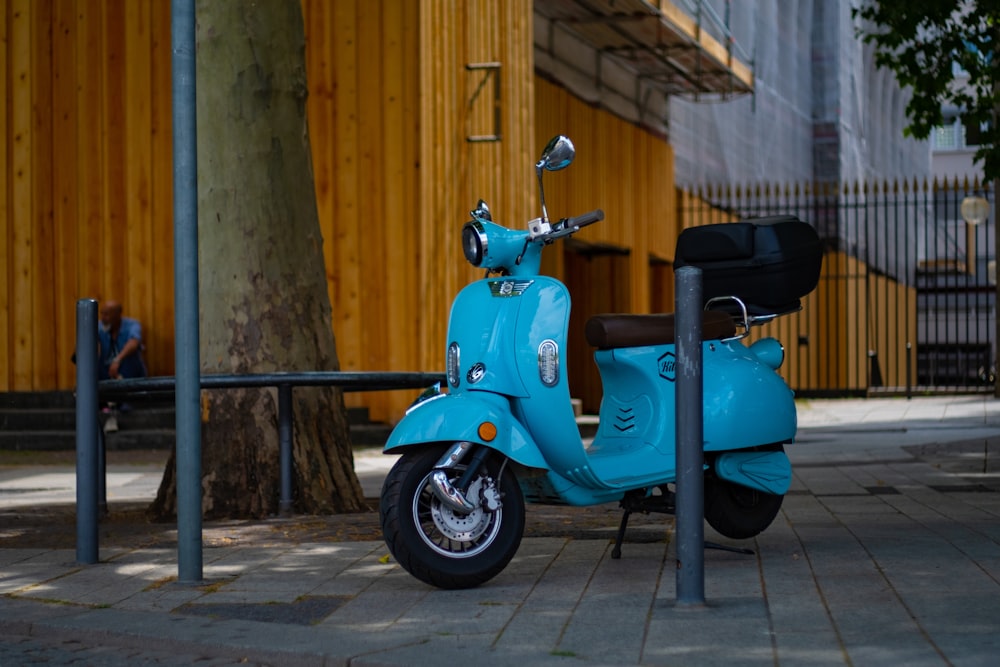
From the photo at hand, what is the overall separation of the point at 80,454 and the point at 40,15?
11372 millimetres

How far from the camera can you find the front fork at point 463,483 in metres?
5.33

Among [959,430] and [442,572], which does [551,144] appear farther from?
[959,430]

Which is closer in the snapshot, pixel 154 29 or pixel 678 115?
pixel 154 29

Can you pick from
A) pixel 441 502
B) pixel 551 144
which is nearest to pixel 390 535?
pixel 441 502

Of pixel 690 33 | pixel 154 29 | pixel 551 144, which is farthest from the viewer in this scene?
pixel 690 33

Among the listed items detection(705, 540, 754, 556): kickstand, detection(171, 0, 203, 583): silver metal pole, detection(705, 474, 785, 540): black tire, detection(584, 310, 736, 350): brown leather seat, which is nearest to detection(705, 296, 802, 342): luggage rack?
detection(584, 310, 736, 350): brown leather seat

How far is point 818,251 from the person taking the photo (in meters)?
6.36

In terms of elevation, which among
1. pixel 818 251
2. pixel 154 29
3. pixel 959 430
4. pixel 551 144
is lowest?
pixel 959 430

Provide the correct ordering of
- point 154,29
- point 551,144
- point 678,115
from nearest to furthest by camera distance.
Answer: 1. point 551,144
2. point 154,29
3. point 678,115

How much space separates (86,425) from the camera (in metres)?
6.23

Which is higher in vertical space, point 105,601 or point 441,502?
point 441,502

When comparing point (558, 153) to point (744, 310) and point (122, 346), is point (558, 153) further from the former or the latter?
point (122, 346)

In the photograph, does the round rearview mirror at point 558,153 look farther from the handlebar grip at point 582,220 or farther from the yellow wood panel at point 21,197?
the yellow wood panel at point 21,197

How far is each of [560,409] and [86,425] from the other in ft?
6.54
